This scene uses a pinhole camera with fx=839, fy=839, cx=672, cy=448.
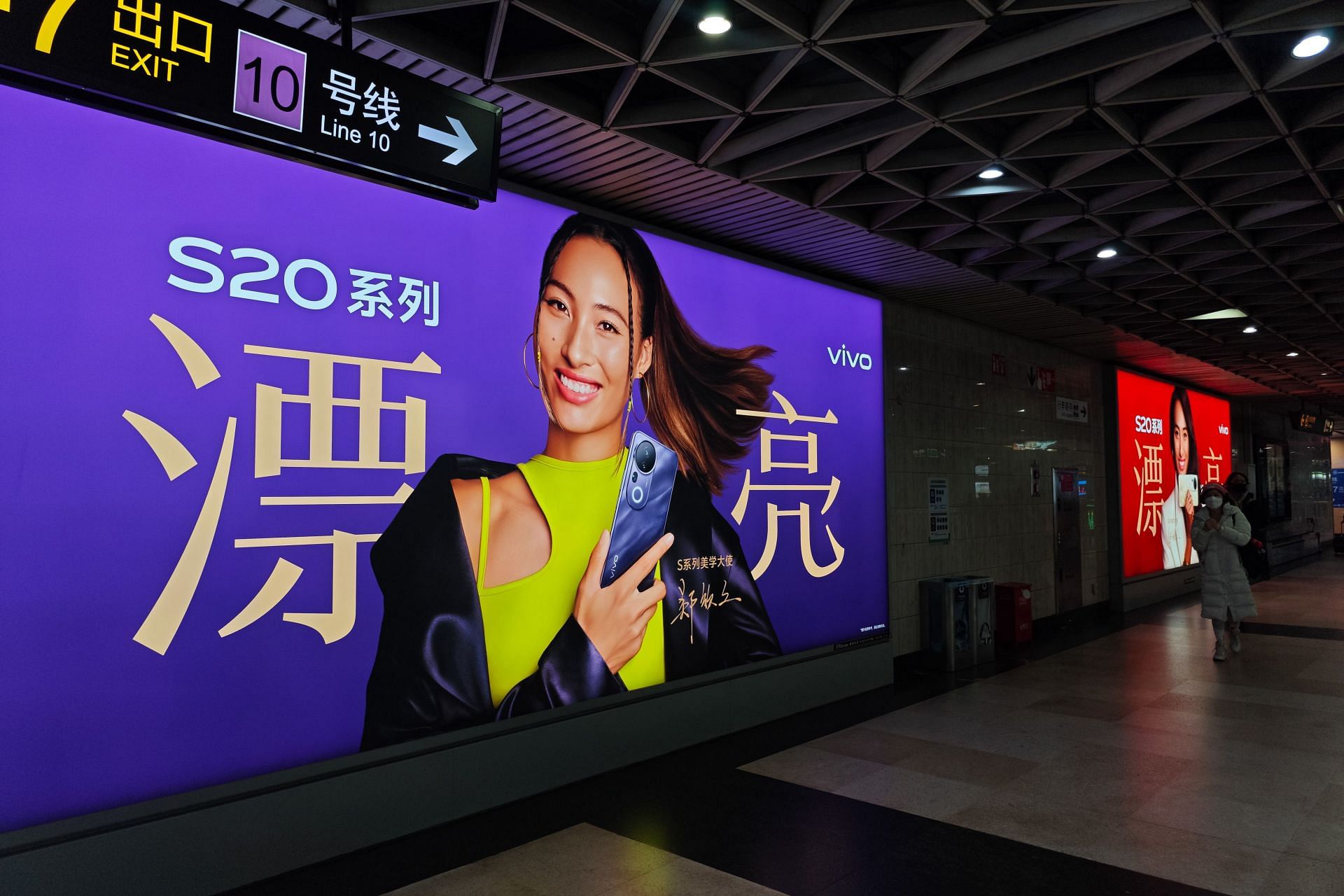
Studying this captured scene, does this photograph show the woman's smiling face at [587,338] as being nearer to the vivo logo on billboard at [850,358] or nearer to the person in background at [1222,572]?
the vivo logo on billboard at [850,358]

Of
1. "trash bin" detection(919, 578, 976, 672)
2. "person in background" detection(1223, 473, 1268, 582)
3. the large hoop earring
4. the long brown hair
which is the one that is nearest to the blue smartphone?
the long brown hair

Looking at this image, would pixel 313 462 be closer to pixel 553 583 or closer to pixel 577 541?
pixel 553 583

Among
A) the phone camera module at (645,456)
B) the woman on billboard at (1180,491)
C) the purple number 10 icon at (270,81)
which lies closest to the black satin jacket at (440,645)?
the phone camera module at (645,456)

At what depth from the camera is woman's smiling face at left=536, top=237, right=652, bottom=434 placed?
4.86 meters

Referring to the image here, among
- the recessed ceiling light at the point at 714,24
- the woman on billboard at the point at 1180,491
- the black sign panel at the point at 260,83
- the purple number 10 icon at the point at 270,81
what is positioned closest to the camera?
the black sign panel at the point at 260,83

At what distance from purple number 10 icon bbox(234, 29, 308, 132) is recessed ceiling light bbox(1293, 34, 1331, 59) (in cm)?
393

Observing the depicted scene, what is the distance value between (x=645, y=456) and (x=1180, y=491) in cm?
1177

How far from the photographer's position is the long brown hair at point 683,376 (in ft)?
17.2

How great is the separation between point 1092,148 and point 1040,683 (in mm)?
4434

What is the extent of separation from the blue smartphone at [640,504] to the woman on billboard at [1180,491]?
10541mm

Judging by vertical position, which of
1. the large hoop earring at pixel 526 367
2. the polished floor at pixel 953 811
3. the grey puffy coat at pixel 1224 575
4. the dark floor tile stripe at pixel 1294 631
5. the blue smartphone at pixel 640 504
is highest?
the large hoop earring at pixel 526 367

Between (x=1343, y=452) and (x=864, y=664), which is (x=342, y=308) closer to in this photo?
(x=864, y=664)

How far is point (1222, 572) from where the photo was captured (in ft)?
26.1

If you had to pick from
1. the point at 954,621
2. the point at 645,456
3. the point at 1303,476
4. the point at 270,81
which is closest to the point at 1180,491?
the point at 954,621
